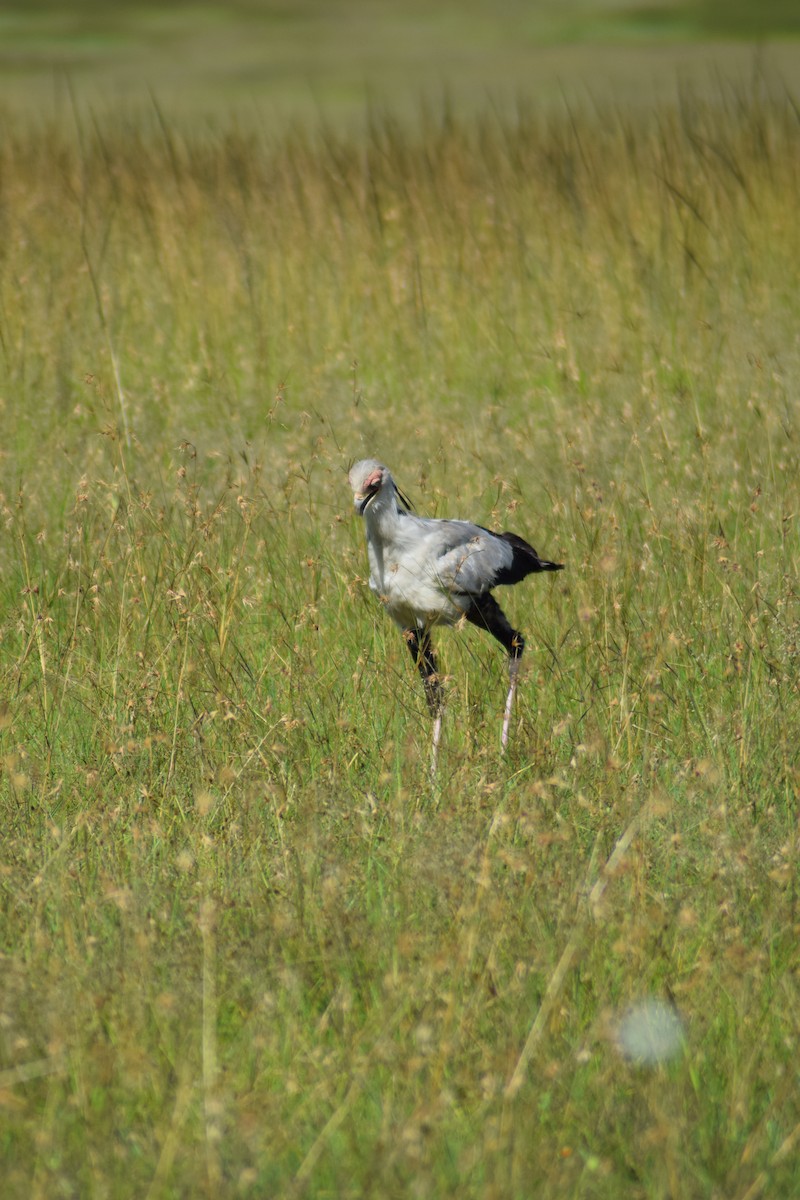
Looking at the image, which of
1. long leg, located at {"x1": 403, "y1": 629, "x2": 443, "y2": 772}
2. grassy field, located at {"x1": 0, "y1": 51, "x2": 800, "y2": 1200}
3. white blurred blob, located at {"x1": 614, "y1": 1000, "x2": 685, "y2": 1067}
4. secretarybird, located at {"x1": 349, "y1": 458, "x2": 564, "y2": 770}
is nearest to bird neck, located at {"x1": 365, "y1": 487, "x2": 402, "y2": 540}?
secretarybird, located at {"x1": 349, "y1": 458, "x2": 564, "y2": 770}

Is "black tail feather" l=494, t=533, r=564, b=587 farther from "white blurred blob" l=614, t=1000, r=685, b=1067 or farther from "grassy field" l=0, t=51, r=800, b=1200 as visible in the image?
"white blurred blob" l=614, t=1000, r=685, b=1067

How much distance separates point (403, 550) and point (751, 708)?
1.17 meters

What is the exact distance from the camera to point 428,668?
429 cm

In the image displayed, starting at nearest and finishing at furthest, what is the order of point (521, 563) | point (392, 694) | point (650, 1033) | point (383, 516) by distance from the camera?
point (650, 1033), point (392, 694), point (383, 516), point (521, 563)

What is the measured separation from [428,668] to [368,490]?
625mm

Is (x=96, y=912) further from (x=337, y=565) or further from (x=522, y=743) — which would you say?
(x=337, y=565)

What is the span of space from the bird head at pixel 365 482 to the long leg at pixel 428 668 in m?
0.44

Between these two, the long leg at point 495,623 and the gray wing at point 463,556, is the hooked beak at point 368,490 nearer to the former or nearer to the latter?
the gray wing at point 463,556

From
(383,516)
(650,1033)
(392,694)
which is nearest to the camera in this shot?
(650,1033)

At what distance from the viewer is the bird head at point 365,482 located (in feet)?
13.3

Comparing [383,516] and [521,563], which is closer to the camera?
[383,516]

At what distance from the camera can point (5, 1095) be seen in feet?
7.14

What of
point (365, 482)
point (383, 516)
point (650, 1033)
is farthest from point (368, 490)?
point (650, 1033)

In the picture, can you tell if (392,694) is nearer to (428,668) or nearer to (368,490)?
(428,668)
